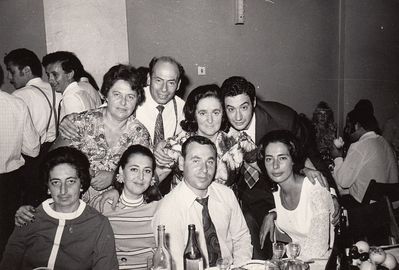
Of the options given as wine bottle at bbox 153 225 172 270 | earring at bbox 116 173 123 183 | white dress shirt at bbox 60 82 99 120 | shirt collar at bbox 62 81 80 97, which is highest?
shirt collar at bbox 62 81 80 97

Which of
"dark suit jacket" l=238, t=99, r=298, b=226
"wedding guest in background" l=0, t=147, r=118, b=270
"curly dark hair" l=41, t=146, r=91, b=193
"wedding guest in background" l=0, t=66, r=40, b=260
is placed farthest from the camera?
"wedding guest in background" l=0, t=66, r=40, b=260

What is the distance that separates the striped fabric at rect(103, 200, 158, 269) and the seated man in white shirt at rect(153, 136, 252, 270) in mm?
133

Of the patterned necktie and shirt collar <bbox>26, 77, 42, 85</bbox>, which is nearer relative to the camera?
the patterned necktie

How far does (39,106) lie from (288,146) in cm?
262

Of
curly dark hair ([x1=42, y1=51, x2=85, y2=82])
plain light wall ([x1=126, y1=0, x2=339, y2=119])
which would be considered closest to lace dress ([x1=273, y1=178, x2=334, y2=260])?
curly dark hair ([x1=42, y1=51, x2=85, y2=82])

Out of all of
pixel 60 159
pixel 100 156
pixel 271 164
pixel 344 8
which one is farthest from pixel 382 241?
pixel 344 8

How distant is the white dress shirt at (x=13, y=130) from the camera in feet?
10.7

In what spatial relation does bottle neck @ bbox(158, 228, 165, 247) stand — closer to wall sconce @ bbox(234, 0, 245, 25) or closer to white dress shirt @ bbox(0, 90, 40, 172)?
white dress shirt @ bbox(0, 90, 40, 172)

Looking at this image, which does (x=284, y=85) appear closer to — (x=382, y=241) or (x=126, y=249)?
(x=382, y=241)

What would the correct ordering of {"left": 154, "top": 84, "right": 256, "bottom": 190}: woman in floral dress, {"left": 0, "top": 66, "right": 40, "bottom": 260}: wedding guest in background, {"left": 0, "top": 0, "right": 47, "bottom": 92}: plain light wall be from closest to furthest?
1. {"left": 154, "top": 84, "right": 256, "bottom": 190}: woman in floral dress
2. {"left": 0, "top": 66, "right": 40, "bottom": 260}: wedding guest in background
3. {"left": 0, "top": 0, "right": 47, "bottom": 92}: plain light wall

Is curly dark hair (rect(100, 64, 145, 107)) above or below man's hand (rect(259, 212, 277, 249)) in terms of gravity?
above

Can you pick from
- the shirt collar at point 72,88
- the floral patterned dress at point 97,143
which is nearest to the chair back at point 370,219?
the floral patterned dress at point 97,143

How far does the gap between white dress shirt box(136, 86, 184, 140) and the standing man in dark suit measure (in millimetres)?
550

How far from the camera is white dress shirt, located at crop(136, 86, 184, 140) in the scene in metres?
3.11
